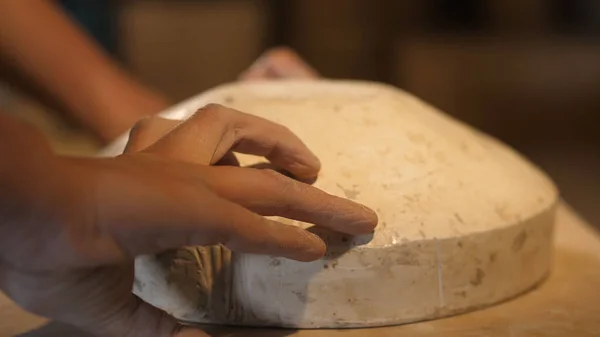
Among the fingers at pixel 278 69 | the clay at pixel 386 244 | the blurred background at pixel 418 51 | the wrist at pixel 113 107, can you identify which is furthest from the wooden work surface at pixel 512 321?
the blurred background at pixel 418 51

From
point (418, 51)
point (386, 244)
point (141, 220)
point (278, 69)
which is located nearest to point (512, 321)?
point (386, 244)

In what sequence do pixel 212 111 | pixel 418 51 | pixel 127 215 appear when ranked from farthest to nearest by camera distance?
1. pixel 418 51
2. pixel 212 111
3. pixel 127 215

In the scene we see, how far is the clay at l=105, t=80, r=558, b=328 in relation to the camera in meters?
0.58

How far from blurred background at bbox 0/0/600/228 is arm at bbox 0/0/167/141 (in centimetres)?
101

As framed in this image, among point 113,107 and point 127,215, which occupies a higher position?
point 127,215

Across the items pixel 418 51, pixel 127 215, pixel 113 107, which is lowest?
pixel 418 51

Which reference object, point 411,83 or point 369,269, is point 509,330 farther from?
point 411,83

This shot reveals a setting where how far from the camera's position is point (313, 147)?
0.65 m

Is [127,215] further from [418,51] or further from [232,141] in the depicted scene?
[418,51]

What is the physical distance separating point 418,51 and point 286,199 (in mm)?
1654

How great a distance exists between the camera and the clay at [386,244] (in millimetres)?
582

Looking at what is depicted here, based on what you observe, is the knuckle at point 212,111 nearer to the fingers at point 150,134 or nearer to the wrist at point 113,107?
the fingers at point 150,134

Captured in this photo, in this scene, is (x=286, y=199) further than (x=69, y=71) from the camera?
No

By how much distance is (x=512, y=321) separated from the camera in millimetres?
624
